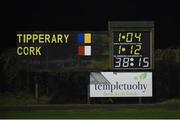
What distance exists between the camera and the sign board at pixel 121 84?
15.0 metres

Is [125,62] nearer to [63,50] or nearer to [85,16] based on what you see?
[63,50]

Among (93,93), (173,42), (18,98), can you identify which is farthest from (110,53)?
(173,42)

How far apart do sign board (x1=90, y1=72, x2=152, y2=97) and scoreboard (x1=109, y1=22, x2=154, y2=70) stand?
2.42 feet

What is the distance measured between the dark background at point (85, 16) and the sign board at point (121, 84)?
3.98 metres

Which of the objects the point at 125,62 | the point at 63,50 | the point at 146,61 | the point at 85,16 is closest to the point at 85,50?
the point at 63,50

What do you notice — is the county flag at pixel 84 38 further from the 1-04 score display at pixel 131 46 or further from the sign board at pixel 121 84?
the sign board at pixel 121 84

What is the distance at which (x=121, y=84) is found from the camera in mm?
15000

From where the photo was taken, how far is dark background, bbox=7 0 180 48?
18.7 m

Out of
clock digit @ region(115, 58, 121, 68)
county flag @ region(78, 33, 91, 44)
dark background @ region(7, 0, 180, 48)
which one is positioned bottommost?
clock digit @ region(115, 58, 121, 68)

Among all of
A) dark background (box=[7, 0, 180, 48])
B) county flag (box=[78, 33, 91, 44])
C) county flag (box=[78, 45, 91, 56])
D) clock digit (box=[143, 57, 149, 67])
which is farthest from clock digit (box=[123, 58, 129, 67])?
dark background (box=[7, 0, 180, 48])

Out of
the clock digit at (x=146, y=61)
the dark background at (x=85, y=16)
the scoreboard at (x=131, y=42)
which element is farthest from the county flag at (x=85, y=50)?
the dark background at (x=85, y=16)

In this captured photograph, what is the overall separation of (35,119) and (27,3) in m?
8.47

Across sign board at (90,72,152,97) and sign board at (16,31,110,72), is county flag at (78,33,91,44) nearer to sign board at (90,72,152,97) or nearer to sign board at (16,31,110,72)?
sign board at (16,31,110,72)

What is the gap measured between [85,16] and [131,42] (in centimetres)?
501
